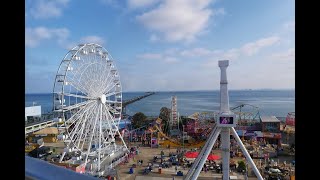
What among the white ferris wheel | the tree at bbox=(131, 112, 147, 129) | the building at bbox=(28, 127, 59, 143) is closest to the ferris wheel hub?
the white ferris wheel

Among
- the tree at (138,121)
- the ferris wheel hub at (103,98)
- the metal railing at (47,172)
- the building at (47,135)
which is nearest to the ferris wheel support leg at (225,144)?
the metal railing at (47,172)

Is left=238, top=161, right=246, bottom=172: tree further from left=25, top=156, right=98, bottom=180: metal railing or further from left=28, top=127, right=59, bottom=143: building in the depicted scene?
left=28, top=127, right=59, bottom=143: building

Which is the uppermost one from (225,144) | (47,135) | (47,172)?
(47,172)

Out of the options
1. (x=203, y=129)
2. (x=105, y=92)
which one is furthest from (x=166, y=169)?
(x=203, y=129)

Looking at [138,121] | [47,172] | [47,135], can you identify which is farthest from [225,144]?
[138,121]

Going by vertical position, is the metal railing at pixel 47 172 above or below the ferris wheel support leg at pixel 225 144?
above

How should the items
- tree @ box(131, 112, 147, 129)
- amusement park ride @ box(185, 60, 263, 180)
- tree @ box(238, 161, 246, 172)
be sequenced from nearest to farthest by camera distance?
amusement park ride @ box(185, 60, 263, 180), tree @ box(238, 161, 246, 172), tree @ box(131, 112, 147, 129)

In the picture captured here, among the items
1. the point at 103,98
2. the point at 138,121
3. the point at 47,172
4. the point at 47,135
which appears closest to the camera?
the point at 47,172

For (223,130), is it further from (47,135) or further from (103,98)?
(47,135)

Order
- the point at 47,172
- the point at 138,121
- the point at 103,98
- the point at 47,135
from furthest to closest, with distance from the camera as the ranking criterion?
the point at 138,121, the point at 47,135, the point at 103,98, the point at 47,172

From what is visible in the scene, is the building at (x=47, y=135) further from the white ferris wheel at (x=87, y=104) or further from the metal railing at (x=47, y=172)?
the metal railing at (x=47, y=172)

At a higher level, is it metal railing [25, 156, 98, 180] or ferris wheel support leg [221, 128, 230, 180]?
metal railing [25, 156, 98, 180]
